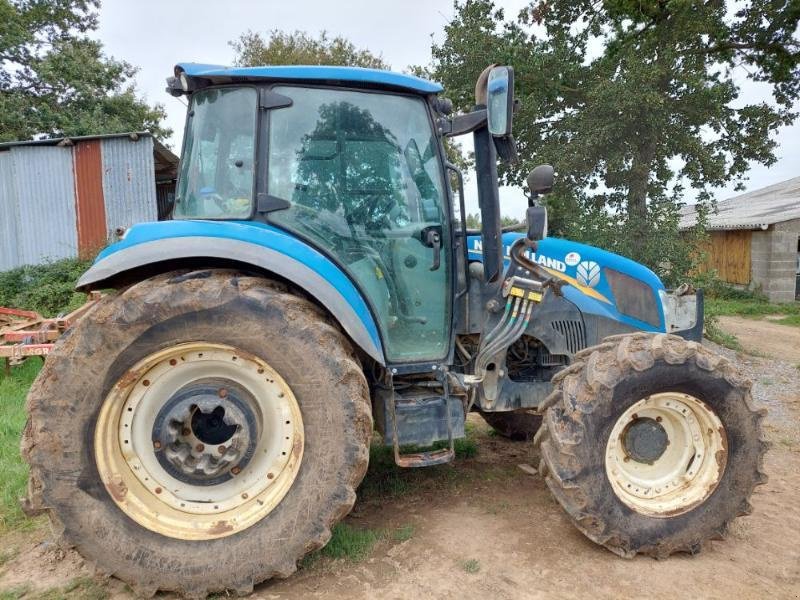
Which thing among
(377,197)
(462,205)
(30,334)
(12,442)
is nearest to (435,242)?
(462,205)

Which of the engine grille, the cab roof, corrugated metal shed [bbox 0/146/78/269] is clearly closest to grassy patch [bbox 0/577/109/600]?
the cab roof

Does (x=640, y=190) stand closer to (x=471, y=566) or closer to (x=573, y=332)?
(x=573, y=332)

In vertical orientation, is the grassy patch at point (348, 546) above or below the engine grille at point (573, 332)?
below

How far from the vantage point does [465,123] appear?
3242 millimetres

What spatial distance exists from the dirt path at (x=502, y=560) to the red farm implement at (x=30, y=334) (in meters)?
2.49

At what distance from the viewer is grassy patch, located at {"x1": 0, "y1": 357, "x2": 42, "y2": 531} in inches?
146

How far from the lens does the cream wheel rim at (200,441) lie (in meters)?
2.71

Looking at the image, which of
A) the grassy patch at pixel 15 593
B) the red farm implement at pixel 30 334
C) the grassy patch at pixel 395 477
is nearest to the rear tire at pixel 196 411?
the grassy patch at pixel 15 593

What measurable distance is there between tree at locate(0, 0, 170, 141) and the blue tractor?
15.4 m

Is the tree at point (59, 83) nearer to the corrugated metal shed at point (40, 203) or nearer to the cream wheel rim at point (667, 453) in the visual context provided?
the corrugated metal shed at point (40, 203)

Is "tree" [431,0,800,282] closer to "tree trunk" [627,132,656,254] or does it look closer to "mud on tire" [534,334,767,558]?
"tree trunk" [627,132,656,254]

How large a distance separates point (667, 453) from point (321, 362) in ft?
6.50

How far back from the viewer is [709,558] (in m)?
3.11

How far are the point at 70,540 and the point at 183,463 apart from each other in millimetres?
535
